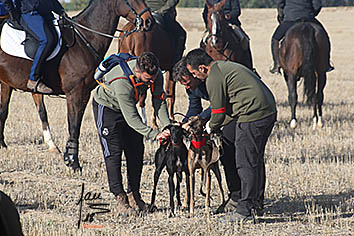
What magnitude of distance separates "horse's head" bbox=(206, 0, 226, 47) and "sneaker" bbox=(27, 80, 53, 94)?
12.9 feet

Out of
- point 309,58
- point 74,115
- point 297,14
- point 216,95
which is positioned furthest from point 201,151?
point 297,14

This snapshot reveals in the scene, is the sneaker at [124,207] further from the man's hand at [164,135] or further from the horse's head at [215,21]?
the horse's head at [215,21]

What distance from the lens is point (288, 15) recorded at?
551 inches

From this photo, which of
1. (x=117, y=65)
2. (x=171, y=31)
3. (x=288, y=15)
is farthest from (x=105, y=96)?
(x=288, y=15)

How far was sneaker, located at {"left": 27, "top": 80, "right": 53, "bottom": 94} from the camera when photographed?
9.09 meters

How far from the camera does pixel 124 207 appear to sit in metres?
6.81

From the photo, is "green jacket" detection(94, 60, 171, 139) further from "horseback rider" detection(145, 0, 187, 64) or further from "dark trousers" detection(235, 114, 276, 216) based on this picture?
"horseback rider" detection(145, 0, 187, 64)

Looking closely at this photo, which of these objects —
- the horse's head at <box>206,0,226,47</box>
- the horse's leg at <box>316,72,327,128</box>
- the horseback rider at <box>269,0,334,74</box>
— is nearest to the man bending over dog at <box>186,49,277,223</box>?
the horse's head at <box>206,0,226,47</box>

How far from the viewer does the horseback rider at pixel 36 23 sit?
8.80 meters

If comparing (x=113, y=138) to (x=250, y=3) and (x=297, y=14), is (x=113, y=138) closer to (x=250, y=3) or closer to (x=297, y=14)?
(x=297, y=14)

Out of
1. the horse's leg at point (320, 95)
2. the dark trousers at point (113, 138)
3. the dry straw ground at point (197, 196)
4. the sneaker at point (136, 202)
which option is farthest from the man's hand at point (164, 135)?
the horse's leg at point (320, 95)

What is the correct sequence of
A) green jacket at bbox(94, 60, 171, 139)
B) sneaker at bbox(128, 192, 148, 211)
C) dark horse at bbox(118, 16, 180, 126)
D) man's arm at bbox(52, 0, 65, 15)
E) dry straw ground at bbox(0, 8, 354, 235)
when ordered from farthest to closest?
dark horse at bbox(118, 16, 180, 126), man's arm at bbox(52, 0, 65, 15), sneaker at bbox(128, 192, 148, 211), green jacket at bbox(94, 60, 171, 139), dry straw ground at bbox(0, 8, 354, 235)

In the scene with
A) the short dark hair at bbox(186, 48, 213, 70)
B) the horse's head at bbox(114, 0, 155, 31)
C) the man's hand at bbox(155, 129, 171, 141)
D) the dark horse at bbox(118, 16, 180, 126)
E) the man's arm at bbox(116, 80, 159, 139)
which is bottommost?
the dark horse at bbox(118, 16, 180, 126)

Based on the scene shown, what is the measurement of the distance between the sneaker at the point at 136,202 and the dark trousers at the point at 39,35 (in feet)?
9.23
